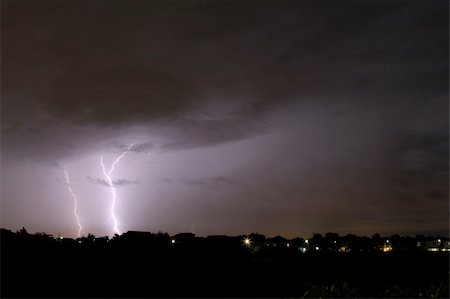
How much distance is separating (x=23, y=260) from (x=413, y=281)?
21.6 meters

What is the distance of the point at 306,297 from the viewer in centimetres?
1339

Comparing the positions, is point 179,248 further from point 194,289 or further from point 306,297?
point 306,297

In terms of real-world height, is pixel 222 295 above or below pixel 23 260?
below

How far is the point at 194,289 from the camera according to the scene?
2136cm

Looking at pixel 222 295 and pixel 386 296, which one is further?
pixel 222 295

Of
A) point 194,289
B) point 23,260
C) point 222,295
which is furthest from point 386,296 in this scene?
point 23,260

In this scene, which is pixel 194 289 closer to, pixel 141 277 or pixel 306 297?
pixel 141 277

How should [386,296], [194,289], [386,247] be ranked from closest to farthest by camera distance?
[386,296] < [194,289] < [386,247]

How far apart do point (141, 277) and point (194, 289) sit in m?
3.30

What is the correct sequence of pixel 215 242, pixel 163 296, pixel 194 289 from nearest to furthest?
pixel 163 296, pixel 194 289, pixel 215 242

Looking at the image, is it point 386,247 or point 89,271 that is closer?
point 89,271

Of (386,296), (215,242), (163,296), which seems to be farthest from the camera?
(215,242)

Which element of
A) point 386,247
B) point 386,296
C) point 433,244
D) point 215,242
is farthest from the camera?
point 433,244

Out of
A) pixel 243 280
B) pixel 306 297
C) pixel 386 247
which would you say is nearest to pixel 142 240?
pixel 243 280
